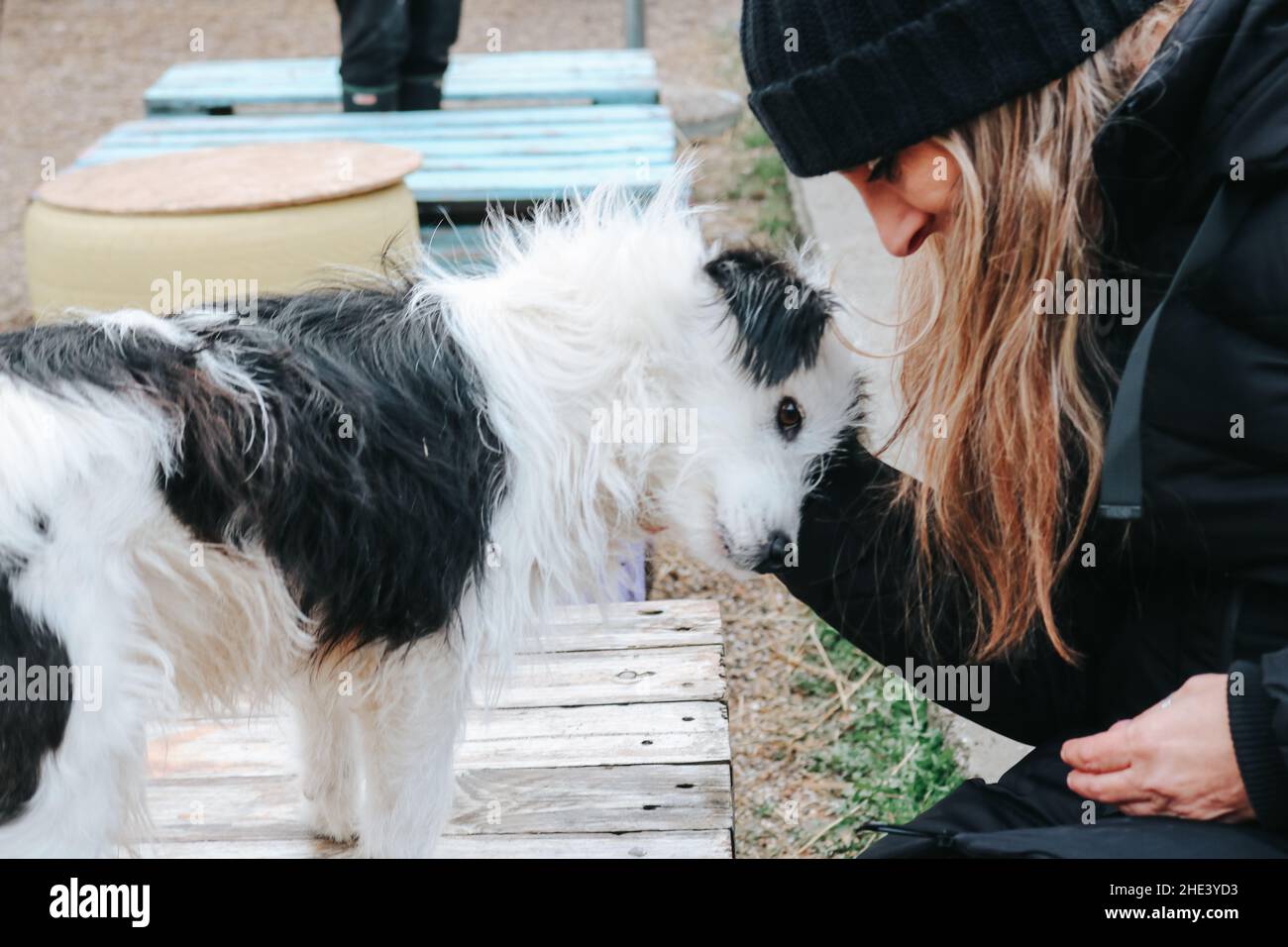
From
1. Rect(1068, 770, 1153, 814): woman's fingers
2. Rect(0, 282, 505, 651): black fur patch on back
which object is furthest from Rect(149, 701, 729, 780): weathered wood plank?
Rect(1068, 770, 1153, 814): woman's fingers

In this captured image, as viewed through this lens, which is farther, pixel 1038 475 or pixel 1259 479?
pixel 1038 475

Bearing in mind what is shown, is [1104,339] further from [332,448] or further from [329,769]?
[329,769]

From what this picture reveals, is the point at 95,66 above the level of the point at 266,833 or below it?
above

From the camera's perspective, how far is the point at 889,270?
4797 mm

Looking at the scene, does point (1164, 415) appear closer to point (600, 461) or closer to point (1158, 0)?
point (1158, 0)

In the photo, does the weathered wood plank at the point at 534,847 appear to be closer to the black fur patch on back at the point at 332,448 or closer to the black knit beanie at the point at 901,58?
the black fur patch on back at the point at 332,448

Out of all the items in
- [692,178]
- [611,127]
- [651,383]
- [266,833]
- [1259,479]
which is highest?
[611,127]

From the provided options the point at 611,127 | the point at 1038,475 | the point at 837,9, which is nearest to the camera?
the point at 837,9

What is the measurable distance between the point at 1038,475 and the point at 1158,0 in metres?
0.61

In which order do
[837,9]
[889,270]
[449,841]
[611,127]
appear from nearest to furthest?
[837,9]
[449,841]
[889,270]
[611,127]

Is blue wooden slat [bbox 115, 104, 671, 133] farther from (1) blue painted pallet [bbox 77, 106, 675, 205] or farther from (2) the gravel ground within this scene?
(2) the gravel ground

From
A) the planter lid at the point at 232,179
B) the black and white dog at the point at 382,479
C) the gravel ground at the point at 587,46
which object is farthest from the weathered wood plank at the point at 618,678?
the planter lid at the point at 232,179

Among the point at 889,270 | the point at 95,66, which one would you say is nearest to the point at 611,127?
the point at 889,270

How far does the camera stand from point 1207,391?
1734 millimetres
